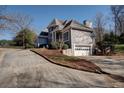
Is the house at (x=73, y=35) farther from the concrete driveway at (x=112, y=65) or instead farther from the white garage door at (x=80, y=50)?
the concrete driveway at (x=112, y=65)

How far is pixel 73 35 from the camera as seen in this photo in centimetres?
999

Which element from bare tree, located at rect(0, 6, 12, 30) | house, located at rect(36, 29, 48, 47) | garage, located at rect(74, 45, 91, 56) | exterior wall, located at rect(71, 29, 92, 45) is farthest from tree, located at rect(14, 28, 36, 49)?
garage, located at rect(74, 45, 91, 56)

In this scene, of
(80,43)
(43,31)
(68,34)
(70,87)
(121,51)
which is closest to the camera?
(70,87)

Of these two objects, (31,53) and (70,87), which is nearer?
(70,87)

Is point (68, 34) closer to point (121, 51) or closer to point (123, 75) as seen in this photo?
point (123, 75)

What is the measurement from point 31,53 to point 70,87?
495 cm

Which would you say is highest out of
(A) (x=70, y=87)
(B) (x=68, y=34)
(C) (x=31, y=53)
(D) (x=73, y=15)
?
(D) (x=73, y=15)

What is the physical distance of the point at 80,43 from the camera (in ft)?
35.7

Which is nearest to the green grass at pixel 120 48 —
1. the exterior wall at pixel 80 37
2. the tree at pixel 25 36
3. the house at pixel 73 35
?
the house at pixel 73 35

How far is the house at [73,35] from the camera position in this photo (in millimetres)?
9008

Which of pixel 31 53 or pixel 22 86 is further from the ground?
pixel 31 53

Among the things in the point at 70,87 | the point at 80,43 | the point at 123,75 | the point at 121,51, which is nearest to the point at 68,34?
the point at 80,43

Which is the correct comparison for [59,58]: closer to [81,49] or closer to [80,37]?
[80,37]

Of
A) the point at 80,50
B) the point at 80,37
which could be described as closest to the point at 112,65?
the point at 80,37
